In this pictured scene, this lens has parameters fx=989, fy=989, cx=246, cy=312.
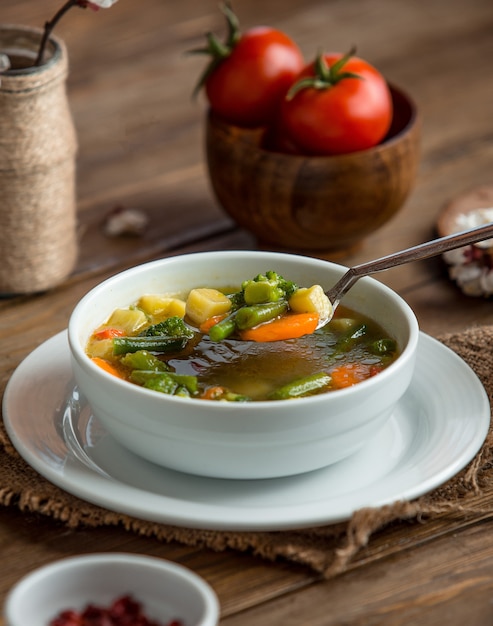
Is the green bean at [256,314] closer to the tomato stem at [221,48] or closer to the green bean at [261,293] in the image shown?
the green bean at [261,293]

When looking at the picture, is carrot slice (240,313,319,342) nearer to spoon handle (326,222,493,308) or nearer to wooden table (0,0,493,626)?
spoon handle (326,222,493,308)

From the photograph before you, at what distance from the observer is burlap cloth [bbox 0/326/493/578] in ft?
4.81

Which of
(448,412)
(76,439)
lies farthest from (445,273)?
(76,439)

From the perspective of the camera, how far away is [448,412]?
1.75m

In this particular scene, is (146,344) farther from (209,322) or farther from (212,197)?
(212,197)

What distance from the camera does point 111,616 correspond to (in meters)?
1.31

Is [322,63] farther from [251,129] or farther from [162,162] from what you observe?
[162,162]

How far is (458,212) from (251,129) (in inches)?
23.0

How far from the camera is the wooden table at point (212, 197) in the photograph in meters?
1.44

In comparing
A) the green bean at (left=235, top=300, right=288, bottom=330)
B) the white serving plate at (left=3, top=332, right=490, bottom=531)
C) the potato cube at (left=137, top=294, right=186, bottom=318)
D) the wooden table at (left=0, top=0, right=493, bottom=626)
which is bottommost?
the wooden table at (left=0, top=0, right=493, bottom=626)

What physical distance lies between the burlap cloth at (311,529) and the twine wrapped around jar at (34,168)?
0.75m

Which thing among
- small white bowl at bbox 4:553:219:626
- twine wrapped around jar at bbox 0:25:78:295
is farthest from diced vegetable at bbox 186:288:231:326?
twine wrapped around jar at bbox 0:25:78:295

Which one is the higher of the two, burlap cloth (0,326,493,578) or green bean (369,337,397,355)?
green bean (369,337,397,355)

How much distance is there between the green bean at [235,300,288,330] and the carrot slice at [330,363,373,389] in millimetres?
160
